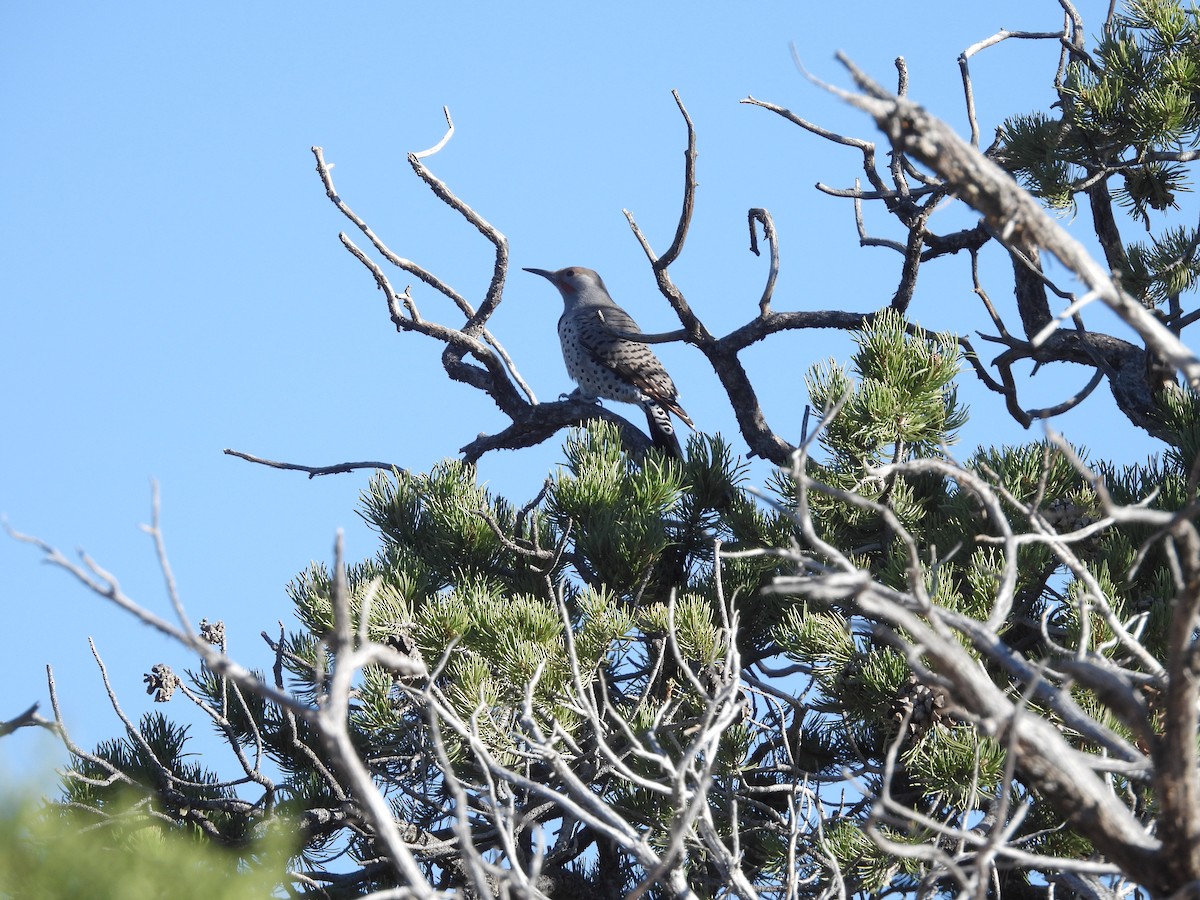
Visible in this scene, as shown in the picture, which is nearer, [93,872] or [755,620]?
[93,872]

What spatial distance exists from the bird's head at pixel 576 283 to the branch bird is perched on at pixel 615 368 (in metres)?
0.29

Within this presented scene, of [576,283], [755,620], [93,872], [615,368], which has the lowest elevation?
[93,872]

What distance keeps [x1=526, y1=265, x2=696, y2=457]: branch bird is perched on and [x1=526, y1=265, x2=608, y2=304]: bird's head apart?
0.94 feet

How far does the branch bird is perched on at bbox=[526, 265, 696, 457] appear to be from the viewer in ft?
20.7

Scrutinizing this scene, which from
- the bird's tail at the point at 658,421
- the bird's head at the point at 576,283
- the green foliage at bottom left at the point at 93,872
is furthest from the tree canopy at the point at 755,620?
the bird's head at the point at 576,283

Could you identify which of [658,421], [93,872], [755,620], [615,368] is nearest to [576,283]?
[615,368]

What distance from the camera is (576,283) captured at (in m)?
7.79

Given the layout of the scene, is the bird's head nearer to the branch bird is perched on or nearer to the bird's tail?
the branch bird is perched on

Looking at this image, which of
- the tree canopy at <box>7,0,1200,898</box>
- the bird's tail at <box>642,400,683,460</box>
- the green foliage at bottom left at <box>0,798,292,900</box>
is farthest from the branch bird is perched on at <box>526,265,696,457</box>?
the green foliage at bottom left at <box>0,798,292,900</box>

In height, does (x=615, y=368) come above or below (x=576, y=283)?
below

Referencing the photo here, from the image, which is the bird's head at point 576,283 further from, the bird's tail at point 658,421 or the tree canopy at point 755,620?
the tree canopy at point 755,620

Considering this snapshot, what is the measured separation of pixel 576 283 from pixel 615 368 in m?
1.49

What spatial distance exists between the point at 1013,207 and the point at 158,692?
9.26 feet

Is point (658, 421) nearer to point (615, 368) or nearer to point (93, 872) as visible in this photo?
point (615, 368)
